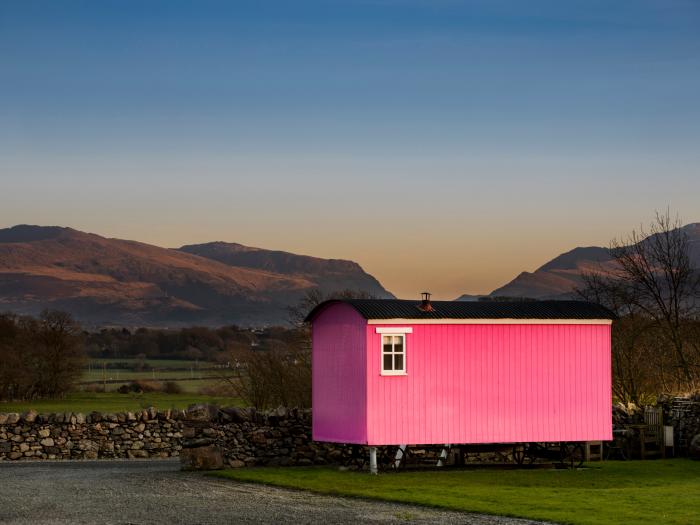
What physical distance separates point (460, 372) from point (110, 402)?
102ft

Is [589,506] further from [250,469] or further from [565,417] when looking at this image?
[250,469]

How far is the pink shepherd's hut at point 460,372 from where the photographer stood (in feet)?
83.0

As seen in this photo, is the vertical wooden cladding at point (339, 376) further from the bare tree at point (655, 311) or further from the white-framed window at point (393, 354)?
the bare tree at point (655, 311)

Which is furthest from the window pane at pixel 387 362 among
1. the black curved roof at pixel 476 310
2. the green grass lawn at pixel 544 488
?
the green grass lawn at pixel 544 488

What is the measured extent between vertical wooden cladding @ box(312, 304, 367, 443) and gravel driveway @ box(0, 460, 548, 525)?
3241 mm

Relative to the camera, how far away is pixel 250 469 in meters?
26.6

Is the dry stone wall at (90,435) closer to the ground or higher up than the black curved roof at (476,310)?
closer to the ground

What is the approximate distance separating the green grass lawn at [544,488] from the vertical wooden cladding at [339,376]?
94cm

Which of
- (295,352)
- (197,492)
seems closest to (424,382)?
(197,492)

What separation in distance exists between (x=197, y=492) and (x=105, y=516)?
343 cm

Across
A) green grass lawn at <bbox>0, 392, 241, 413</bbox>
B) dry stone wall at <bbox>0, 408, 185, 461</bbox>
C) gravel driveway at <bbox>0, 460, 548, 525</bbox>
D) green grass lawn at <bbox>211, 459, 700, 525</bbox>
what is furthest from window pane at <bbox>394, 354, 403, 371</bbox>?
green grass lawn at <bbox>0, 392, 241, 413</bbox>

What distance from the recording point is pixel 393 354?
2538 cm

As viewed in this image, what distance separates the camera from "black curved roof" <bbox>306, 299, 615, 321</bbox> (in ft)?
83.5

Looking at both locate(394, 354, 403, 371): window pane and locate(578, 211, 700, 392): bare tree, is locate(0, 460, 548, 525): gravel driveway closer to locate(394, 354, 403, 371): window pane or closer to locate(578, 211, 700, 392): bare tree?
locate(394, 354, 403, 371): window pane
